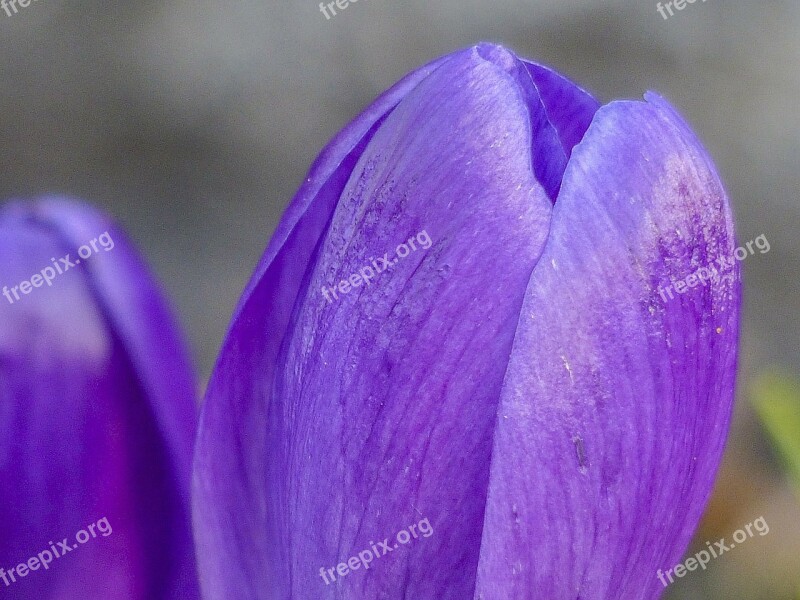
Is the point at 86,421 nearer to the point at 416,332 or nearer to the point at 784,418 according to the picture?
the point at 416,332

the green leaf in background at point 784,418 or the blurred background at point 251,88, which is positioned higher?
the blurred background at point 251,88

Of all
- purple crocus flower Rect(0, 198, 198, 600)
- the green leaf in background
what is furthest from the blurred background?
purple crocus flower Rect(0, 198, 198, 600)

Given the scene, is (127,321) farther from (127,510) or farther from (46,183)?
(46,183)

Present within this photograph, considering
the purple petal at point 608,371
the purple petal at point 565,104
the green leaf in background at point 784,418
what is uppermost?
the purple petal at point 565,104

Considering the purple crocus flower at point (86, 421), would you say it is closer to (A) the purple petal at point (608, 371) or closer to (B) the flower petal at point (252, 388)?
(B) the flower petal at point (252, 388)

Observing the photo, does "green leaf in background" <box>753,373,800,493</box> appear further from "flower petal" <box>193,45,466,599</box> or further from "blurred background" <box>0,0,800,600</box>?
"blurred background" <box>0,0,800,600</box>

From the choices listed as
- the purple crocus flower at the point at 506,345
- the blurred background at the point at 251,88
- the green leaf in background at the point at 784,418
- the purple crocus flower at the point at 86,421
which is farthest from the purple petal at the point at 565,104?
the blurred background at the point at 251,88
